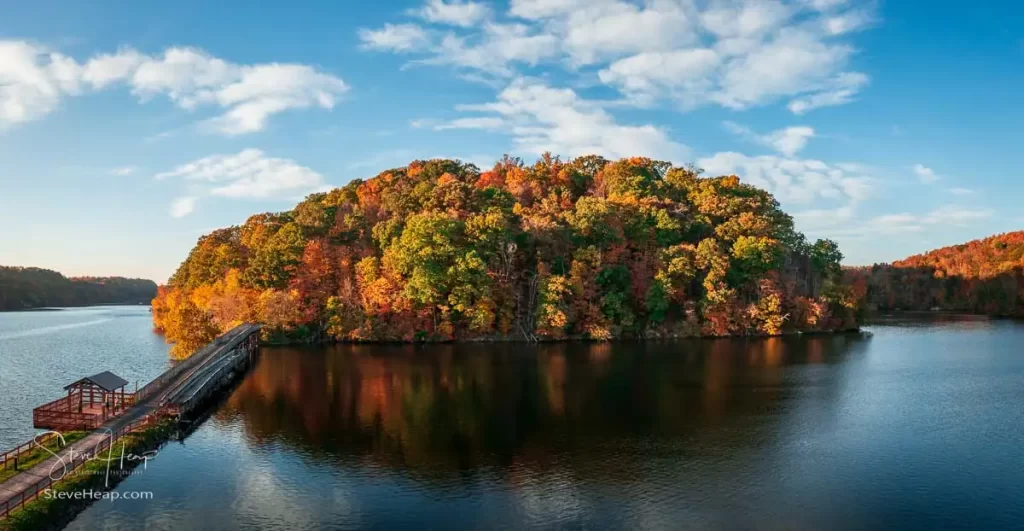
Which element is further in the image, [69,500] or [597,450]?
[597,450]

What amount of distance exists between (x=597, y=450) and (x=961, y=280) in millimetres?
138629

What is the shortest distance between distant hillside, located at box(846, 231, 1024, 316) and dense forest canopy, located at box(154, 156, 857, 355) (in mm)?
50432

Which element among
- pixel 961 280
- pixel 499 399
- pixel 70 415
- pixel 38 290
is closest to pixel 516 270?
pixel 499 399

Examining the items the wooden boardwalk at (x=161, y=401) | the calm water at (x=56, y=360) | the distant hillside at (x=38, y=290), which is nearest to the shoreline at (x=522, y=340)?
the wooden boardwalk at (x=161, y=401)

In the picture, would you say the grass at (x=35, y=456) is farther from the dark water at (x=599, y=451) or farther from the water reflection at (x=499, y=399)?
the water reflection at (x=499, y=399)

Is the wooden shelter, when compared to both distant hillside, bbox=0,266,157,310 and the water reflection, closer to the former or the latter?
the water reflection

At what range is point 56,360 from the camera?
56.9 metres

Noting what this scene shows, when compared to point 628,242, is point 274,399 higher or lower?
lower

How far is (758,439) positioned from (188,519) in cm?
2414

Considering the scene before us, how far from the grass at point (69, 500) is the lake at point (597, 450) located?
29.9 inches

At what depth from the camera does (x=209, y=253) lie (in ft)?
260

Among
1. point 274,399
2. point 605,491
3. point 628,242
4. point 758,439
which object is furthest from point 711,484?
point 628,242

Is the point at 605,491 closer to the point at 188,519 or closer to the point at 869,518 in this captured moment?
the point at 869,518

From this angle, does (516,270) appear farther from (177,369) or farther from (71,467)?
(71,467)
